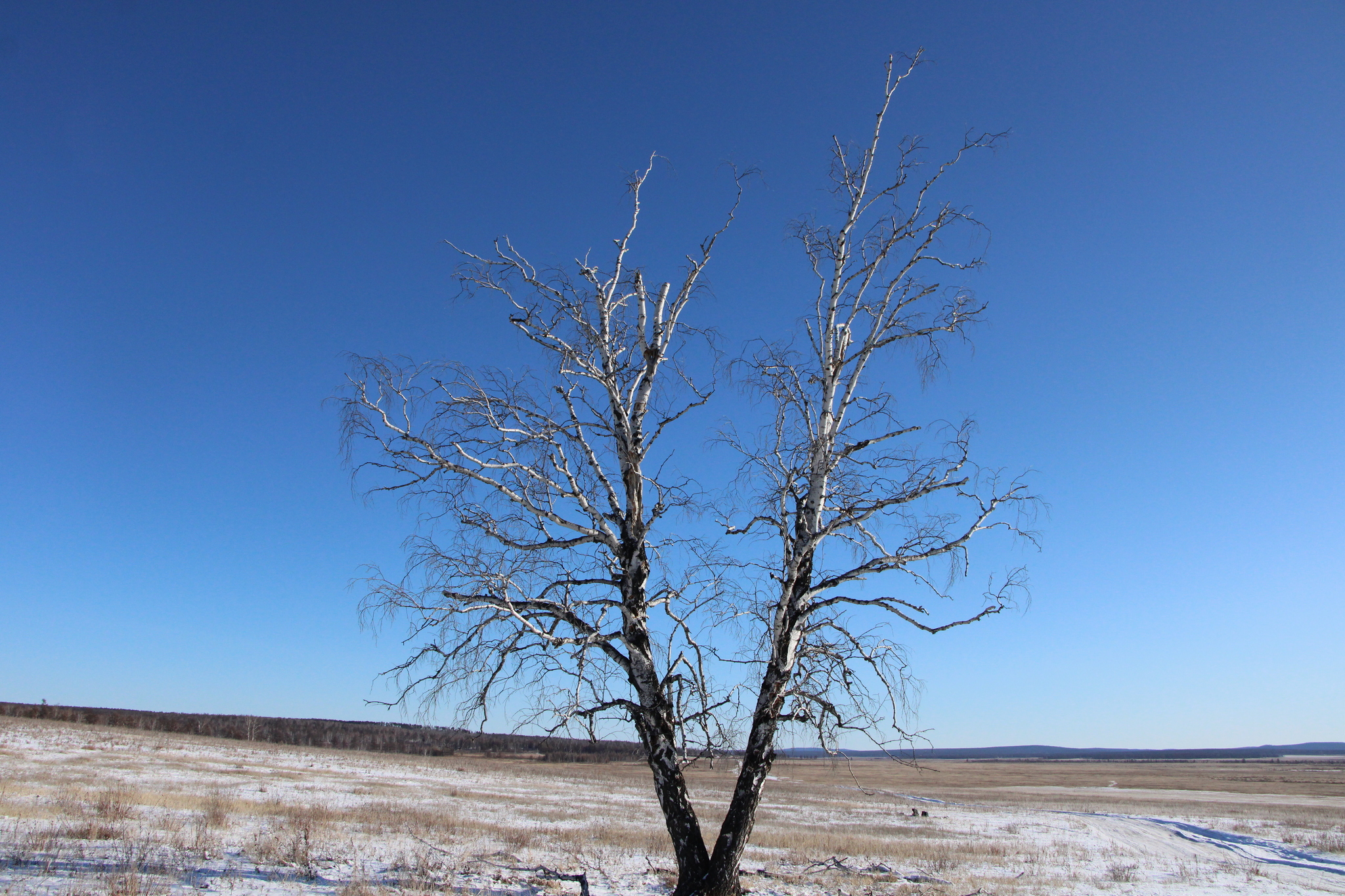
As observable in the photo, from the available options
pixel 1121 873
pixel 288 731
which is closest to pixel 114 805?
pixel 1121 873

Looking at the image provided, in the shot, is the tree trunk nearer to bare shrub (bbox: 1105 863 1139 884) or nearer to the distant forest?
bare shrub (bbox: 1105 863 1139 884)

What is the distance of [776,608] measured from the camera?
27.1 feet

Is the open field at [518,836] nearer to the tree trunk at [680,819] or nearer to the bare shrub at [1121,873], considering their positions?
the bare shrub at [1121,873]

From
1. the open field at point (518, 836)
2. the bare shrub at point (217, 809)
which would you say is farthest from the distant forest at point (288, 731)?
the bare shrub at point (217, 809)

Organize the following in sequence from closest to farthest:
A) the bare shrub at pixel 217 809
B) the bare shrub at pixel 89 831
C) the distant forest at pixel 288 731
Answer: the bare shrub at pixel 89 831 < the bare shrub at pixel 217 809 < the distant forest at pixel 288 731

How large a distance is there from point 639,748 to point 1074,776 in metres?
Answer: 108

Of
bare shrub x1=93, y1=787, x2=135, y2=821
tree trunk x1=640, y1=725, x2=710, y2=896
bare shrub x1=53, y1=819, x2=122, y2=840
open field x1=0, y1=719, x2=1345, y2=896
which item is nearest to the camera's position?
tree trunk x1=640, y1=725, x2=710, y2=896

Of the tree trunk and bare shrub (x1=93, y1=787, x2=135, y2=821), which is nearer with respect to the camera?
the tree trunk

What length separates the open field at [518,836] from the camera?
9.52 metres

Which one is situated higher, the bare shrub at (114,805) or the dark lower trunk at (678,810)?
the dark lower trunk at (678,810)

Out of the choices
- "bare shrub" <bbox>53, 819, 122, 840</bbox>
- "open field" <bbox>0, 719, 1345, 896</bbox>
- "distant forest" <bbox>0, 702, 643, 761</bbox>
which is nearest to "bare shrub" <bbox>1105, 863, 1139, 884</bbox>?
"open field" <bbox>0, 719, 1345, 896</bbox>

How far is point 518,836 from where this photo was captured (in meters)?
17.1

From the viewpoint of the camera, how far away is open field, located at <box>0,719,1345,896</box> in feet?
31.2

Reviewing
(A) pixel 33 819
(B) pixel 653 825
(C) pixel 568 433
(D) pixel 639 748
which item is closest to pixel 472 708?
(D) pixel 639 748
